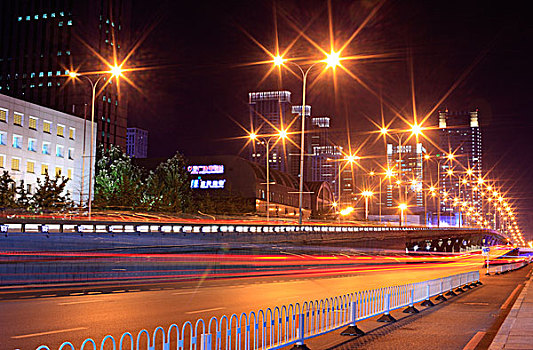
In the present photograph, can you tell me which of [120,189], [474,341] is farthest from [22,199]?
[474,341]

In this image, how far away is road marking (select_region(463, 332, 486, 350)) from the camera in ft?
39.3

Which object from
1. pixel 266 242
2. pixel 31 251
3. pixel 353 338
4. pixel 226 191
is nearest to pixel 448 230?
pixel 226 191

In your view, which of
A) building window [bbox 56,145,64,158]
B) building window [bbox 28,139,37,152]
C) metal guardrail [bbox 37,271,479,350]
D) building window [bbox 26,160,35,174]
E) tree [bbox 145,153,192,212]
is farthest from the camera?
building window [bbox 56,145,64,158]

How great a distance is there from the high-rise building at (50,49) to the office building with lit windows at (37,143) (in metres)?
33.4

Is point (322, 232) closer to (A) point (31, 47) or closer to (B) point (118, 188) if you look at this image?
(B) point (118, 188)

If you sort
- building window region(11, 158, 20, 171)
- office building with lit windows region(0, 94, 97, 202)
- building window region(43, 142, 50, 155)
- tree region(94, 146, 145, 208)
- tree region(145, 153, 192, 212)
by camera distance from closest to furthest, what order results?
tree region(94, 146, 145, 208) < office building with lit windows region(0, 94, 97, 202) < building window region(11, 158, 20, 171) < tree region(145, 153, 192, 212) < building window region(43, 142, 50, 155)

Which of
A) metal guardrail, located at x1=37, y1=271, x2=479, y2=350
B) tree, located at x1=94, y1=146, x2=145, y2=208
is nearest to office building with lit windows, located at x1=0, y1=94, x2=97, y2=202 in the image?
tree, located at x1=94, y1=146, x2=145, y2=208

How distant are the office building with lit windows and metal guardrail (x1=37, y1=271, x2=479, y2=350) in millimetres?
57601

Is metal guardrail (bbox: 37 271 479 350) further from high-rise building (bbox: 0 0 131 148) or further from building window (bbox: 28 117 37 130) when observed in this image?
high-rise building (bbox: 0 0 131 148)

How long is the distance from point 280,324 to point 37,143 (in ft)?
245

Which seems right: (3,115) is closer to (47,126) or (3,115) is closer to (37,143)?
(37,143)

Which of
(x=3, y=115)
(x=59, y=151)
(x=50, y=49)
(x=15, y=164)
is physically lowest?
(x=15, y=164)

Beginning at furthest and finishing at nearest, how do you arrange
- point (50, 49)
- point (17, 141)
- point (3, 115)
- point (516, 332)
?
point (50, 49) → point (17, 141) → point (3, 115) → point (516, 332)

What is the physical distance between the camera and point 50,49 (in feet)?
409
